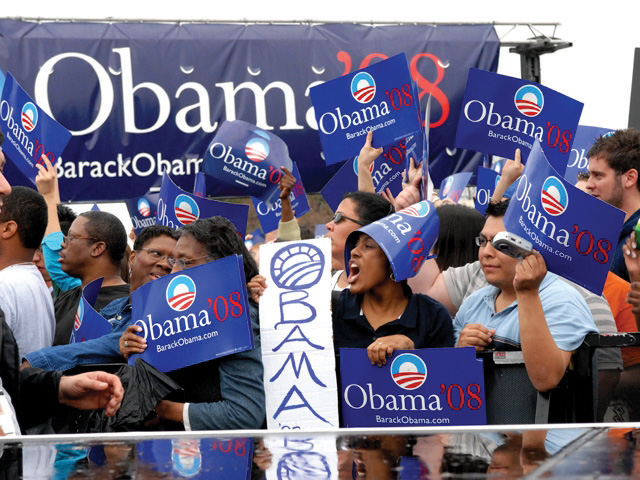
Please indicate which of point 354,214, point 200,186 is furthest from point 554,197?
point 200,186

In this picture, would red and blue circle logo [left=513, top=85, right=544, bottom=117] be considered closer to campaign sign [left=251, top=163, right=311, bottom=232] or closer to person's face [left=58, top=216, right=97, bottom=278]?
campaign sign [left=251, top=163, right=311, bottom=232]

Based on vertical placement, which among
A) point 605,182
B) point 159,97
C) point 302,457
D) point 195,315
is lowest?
point 302,457

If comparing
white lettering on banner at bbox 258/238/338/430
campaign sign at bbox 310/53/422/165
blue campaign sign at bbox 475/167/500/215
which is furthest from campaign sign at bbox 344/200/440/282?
blue campaign sign at bbox 475/167/500/215

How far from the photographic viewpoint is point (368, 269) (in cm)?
378

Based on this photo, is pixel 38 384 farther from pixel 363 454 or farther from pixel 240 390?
pixel 363 454

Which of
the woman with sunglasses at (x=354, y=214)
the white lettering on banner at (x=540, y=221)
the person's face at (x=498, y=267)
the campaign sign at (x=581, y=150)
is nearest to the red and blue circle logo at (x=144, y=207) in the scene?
the woman with sunglasses at (x=354, y=214)

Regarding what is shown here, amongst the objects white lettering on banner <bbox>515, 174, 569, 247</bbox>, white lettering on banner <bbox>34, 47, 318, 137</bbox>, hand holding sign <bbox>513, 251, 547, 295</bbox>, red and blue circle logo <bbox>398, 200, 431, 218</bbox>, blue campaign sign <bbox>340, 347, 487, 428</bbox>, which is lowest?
blue campaign sign <bbox>340, 347, 487, 428</bbox>

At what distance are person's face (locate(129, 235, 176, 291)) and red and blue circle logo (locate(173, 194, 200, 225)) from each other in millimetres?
957

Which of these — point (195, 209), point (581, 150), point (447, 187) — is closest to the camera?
point (195, 209)

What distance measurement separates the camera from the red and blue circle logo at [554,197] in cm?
323

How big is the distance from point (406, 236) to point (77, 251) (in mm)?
2235

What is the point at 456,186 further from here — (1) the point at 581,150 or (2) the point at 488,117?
(2) the point at 488,117

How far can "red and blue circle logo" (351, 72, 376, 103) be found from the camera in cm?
563

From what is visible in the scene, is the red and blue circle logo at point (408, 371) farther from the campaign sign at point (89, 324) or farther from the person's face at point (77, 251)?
the person's face at point (77, 251)
